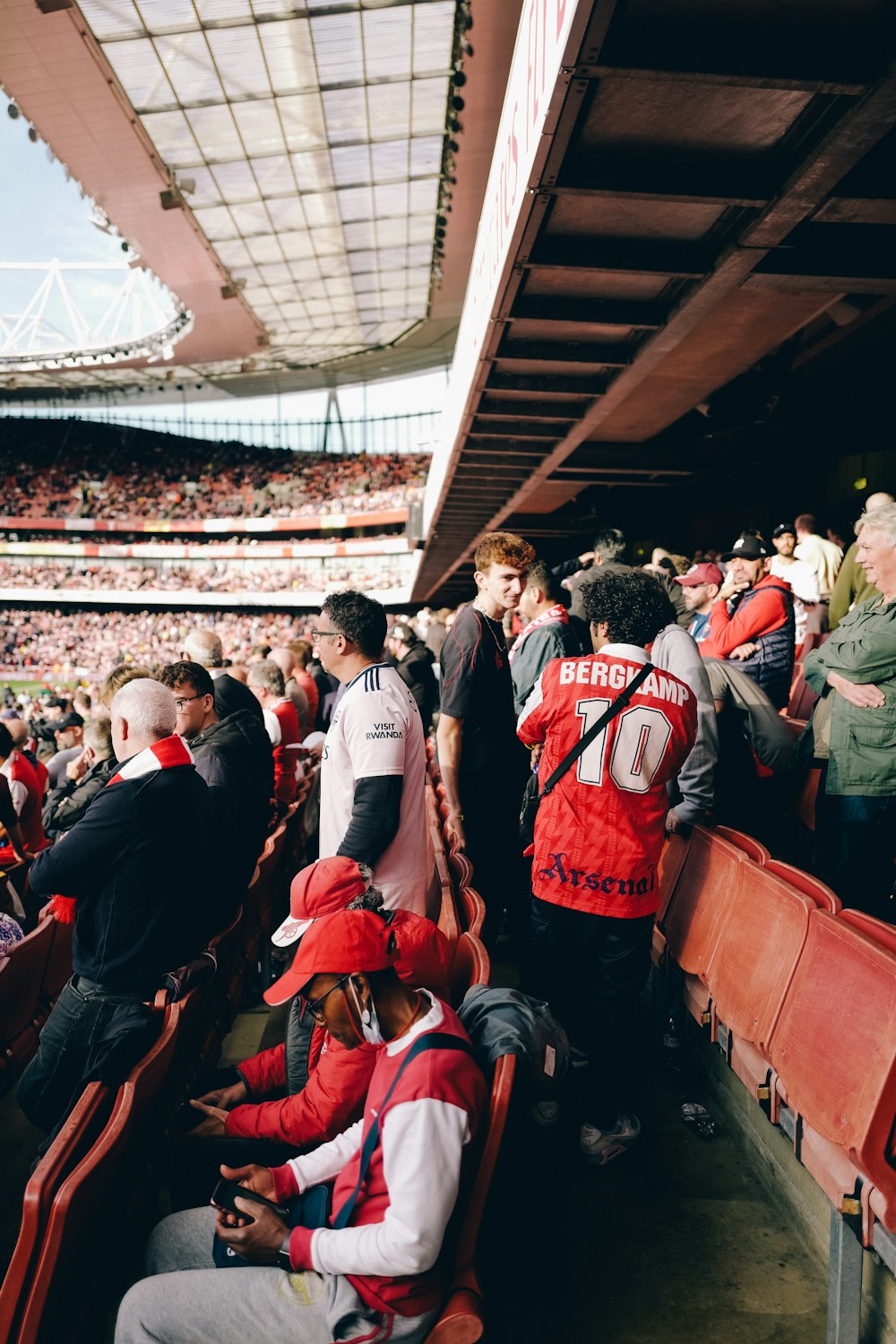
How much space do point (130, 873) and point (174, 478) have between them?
47137mm

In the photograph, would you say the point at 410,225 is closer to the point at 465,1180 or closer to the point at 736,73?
the point at 736,73

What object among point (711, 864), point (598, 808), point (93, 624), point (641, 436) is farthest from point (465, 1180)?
point (93, 624)

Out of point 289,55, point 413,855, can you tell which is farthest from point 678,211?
point 289,55

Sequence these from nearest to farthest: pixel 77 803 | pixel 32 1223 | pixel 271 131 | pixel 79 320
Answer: pixel 32 1223 → pixel 77 803 → pixel 271 131 → pixel 79 320

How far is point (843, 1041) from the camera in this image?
5.86 ft

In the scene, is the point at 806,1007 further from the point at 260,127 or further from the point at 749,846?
the point at 260,127

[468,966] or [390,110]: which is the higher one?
[390,110]

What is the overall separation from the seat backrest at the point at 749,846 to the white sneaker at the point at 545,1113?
1.00 meters

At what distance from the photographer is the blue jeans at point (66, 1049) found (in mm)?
2338

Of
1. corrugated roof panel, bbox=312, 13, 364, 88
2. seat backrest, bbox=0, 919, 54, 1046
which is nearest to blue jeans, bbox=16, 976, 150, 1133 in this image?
seat backrest, bbox=0, 919, 54, 1046

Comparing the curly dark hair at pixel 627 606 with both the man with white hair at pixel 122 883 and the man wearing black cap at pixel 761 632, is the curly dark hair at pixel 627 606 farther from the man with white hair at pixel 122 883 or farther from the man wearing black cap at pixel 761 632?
the man with white hair at pixel 122 883

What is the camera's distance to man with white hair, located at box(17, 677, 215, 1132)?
7.65ft

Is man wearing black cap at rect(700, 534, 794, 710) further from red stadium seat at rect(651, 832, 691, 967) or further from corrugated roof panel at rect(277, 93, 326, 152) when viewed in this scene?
corrugated roof panel at rect(277, 93, 326, 152)

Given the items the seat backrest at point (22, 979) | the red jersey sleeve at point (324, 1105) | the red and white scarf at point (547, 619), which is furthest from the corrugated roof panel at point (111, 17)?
the red jersey sleeve at point (324, 1105)
